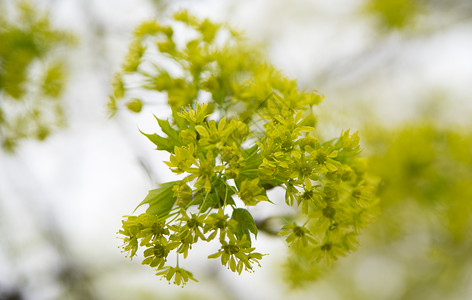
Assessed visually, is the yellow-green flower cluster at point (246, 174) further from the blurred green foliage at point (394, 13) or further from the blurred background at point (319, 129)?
the blurred green foliage at point (394, 13)

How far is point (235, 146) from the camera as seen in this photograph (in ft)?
6.79

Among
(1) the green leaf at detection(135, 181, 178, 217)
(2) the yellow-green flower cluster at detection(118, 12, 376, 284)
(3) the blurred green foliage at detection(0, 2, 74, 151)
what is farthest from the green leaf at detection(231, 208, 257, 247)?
(3) the blurred green foliage at detection(0, 2, 74, 151)

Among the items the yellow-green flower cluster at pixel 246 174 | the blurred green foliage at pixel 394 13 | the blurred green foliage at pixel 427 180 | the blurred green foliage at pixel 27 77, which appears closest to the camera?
the yellow-green flower cluster at pixel 246 174

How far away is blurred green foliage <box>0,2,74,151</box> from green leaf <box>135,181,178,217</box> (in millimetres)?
2963

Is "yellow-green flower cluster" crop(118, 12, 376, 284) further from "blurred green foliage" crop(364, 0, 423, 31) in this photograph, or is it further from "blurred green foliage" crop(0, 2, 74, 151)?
"blurred green foliage" crop(364, 0, 423, 31)

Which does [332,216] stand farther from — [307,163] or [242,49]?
[242,49]

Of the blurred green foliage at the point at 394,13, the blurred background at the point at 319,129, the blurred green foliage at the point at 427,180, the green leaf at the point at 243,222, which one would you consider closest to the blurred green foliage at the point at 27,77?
the blurred background at the point at 319,129

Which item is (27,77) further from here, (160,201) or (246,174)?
(246,174)

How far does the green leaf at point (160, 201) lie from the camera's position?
222 centimetres

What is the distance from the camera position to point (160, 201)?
2258 millimetres

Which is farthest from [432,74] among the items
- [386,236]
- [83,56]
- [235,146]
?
[235,146]

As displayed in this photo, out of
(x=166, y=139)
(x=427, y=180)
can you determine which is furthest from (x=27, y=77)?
(x=427, y=180)

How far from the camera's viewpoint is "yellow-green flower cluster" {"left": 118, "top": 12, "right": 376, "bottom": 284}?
2.07 m

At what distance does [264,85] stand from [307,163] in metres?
0.77
